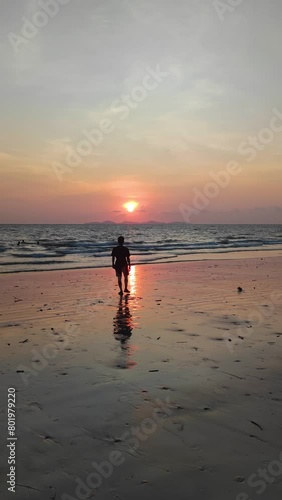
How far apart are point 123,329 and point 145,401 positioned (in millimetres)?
4137

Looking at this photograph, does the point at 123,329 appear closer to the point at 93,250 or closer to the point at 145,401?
the point at 145,401

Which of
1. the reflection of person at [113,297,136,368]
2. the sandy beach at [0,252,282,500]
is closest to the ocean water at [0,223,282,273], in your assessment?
the reflection of person at [113,297,136,368]

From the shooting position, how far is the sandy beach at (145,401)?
12.8 feet

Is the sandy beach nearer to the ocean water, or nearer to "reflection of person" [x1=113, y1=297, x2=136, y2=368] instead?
"reflection of person" [x1=113, y1=297, x2=136, y2=368]

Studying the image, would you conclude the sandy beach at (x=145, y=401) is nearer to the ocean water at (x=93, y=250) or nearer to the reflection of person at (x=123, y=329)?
the reflection of person at (x=123, y=329)

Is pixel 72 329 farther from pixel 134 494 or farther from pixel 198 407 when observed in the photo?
pixel 134 494

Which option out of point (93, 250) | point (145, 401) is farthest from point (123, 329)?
point (93, 250)

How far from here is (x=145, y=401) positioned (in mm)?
5547

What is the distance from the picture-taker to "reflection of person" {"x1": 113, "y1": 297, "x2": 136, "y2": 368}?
289 inches

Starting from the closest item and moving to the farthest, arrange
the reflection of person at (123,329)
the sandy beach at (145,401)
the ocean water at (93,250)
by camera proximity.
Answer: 1. the sandy beach at (145,401)
2. the reflection of person at (123,329)
3. the ocean water at (93,250)

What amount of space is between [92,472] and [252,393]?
2831mm

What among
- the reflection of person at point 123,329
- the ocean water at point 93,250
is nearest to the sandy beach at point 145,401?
the reflection of person at point 123,329

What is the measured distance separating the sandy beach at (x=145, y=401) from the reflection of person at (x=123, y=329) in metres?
0.03

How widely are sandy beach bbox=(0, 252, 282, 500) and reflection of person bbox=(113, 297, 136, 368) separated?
0.03 metres
